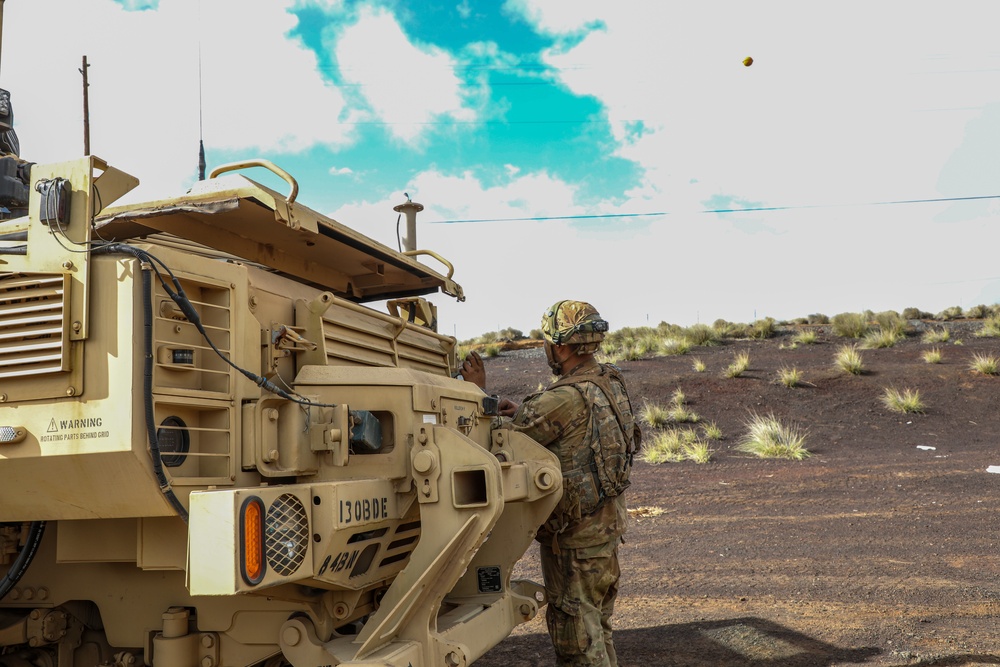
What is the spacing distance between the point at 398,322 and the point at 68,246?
6.03 feet

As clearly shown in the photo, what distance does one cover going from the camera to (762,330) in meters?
24.4

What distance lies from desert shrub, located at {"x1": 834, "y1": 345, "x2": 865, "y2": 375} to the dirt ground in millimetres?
409

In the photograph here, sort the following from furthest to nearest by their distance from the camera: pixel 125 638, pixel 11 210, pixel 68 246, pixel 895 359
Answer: pixel 895 359
pixel 11 210
pixel 125 638
pixel 68 246

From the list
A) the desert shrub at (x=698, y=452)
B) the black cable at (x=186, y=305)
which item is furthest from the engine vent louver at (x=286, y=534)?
the desert shrub at (x=698, y=452)

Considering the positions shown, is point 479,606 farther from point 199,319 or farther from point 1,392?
point 1,392

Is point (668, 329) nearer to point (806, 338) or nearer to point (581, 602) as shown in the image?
point (806, 338)

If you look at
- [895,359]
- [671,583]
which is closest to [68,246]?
[671,583]

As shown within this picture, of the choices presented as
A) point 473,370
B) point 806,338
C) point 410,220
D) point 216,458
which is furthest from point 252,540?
point 806,338

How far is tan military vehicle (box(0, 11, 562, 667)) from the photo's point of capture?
294 centimetres

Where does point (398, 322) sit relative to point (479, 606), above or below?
above

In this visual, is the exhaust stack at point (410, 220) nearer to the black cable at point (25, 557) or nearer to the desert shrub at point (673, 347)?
the black cable at point (25, 557)

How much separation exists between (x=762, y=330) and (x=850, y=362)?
5150 mm

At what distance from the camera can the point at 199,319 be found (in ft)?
10.3

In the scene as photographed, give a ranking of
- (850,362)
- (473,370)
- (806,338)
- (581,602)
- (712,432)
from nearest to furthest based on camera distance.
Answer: (581,602)
(473,370)
(712,432)
(850,362)
(806,338)
